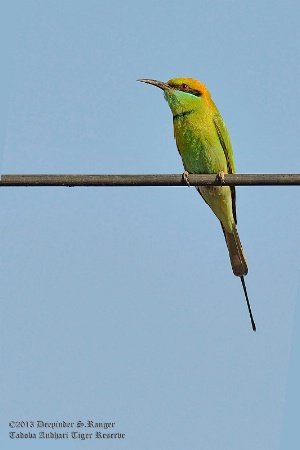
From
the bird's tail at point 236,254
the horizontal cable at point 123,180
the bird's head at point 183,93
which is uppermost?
the bird's head at point 183,93

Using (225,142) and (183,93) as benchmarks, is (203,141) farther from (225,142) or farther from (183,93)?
(183,93)

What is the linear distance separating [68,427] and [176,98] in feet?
6.72

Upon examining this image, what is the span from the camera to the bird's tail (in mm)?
4348

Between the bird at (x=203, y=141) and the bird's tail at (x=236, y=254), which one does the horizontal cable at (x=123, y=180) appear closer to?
the bird's tail at (x=236, y=254)

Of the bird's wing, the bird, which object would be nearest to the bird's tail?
the bird

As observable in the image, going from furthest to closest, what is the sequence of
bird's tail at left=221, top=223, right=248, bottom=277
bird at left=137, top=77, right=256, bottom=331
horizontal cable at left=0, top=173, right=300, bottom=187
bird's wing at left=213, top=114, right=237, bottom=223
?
bird's wing at left=213, top=114, right=237, bottom=223 < bird at left=137, top=77, right=256, bottom=331 < bird's tail at left=221, top=223, right=248, bottom=277 < horizontal cable at left=0, top=173, right=300, bottom=187

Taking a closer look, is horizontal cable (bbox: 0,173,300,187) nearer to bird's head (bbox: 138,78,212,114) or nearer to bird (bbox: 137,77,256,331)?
bird (bbox: 137,77,256,331)

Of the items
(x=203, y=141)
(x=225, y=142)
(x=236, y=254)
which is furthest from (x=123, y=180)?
(x=225, y=142)

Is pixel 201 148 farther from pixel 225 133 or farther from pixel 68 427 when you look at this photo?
pixel 68 427

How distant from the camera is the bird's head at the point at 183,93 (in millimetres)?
4832

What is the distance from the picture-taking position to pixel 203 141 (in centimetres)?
470

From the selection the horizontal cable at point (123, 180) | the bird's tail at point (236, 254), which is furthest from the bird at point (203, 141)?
the horizontal cable at point (123, 180)

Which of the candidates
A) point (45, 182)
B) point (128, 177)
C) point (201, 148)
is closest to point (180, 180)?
point (128, 177)

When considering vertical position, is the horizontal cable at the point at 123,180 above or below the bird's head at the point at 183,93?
below
